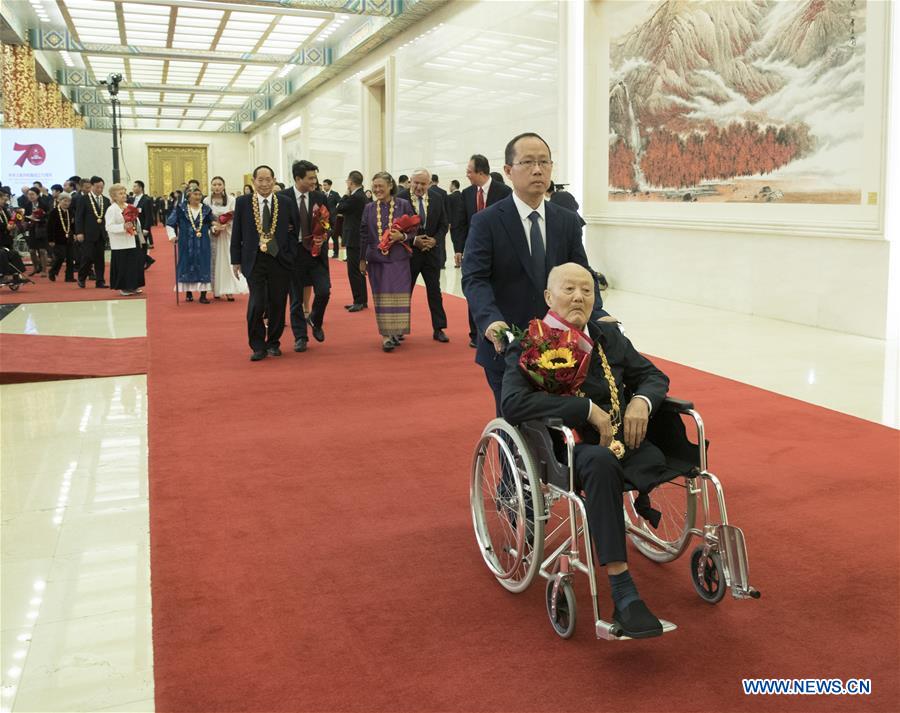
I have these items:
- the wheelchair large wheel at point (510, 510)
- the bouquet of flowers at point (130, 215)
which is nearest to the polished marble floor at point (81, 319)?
the bouquet of flowers at point (130, 215)

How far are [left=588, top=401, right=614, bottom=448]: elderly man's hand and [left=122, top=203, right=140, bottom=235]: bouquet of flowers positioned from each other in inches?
423

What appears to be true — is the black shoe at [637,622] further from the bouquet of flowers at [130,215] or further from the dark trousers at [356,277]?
the bouquet of flowers at [130,215]

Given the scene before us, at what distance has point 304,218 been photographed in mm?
8547

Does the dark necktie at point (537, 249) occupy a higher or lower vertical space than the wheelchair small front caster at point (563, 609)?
higher

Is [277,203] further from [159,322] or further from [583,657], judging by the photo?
[583,657]

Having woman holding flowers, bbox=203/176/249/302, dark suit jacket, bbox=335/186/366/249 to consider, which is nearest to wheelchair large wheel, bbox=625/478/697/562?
dark suit jacket, bbox=335/186/366/249

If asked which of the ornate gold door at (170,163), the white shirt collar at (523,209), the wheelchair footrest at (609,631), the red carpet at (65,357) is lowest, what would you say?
the wheelchair footrest at (609,631)

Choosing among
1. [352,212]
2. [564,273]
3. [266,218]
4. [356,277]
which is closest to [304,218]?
[266,218]

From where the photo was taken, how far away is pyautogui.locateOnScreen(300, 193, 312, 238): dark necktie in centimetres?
855

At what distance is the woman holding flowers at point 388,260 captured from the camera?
840cm

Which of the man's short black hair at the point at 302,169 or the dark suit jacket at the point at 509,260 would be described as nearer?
the dark suit jacket at the point at 509,260

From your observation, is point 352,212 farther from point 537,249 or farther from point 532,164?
point 532,164

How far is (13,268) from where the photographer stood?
13.8 meters

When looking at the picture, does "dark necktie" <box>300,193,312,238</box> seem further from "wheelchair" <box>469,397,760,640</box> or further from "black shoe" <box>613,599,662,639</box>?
"black shoe" <box>613,599,662,639</box>
